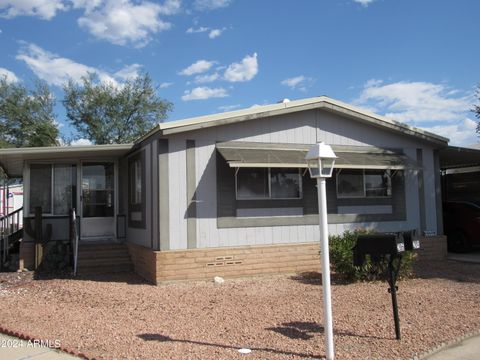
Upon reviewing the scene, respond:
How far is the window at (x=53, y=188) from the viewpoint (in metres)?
12.9

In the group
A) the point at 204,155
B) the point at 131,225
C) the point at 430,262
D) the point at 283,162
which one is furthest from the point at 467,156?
the point at 131,225

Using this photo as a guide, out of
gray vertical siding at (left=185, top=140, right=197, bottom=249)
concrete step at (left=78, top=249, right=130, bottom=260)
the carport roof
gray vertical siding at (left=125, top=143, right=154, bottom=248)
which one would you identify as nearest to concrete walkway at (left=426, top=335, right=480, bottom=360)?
gray vertical siding at (left=185, top=140, right=197, bottom=249)

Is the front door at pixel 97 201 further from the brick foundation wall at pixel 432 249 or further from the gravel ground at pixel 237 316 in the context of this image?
the brick foundation wall at pixel 432 249

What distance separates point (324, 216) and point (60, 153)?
8.84m

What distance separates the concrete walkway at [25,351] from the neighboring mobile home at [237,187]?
4014mm

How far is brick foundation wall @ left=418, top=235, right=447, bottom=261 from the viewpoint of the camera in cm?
1254

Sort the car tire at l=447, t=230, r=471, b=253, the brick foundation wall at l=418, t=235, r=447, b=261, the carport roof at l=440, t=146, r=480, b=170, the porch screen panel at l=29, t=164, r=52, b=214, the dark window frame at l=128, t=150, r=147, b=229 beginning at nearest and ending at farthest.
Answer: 1. the dark window frame at l=128, t=150, r=147, b=229
2. the brick foundation wall at l=418, t=235, r=447, b=261
3. the porch screen panel at l=29, t=164, r=52, b=214
4. the carport roof at l=440, t=146, r=480, b=170
5. the car tire at l=447, t=230, r=471, b=253

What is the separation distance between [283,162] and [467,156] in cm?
774

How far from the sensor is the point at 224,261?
408 inches

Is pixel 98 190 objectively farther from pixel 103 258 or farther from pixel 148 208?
pixel 148 208

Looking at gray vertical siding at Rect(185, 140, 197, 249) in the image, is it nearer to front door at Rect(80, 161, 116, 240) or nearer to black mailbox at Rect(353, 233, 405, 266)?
front door at Rect(80, 161, 116, 240)

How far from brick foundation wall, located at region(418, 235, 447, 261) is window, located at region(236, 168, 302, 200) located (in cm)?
379

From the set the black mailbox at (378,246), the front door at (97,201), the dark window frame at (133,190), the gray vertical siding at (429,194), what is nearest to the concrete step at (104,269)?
the dark window frame at (133,190)

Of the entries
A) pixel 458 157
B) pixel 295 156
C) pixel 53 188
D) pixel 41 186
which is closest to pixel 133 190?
pixel 53 188
